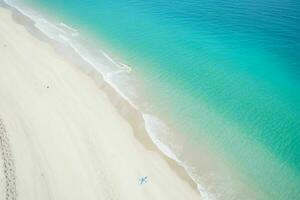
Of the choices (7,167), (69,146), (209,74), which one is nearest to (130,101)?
(69,146)

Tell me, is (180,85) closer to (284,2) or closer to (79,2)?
(79,2)

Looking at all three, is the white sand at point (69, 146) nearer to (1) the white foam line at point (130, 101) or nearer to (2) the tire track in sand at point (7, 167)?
(2) the tire track in sand at point (7, 167)

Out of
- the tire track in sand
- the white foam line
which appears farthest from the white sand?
the white foam line

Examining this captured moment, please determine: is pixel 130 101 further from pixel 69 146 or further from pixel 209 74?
pixel 209 74

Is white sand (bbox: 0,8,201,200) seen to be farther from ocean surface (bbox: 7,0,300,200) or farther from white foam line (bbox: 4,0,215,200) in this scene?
ocean surface (bbox: 7,0,300,200)

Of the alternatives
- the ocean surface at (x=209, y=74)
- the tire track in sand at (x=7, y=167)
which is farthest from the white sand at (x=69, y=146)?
the ocean surface at (x=209, y=74)

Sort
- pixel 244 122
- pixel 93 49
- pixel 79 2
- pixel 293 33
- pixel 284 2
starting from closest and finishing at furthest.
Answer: pixel 244 122 < pixel 93 49 < pixel 293 33 < pixel 79 2 < pixel 284 2

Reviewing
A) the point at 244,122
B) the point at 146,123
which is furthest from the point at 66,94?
the point at 244,122
